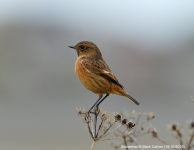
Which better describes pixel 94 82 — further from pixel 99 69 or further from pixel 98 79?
pixel 99 69

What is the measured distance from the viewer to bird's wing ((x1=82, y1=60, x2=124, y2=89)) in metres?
6.53

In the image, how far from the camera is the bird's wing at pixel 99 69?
653 cm

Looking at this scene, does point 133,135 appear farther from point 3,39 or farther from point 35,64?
point 3,39

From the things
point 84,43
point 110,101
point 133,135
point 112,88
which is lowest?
point 133,135

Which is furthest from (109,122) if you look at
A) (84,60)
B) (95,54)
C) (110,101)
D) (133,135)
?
(110,101)

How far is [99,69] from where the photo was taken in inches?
263

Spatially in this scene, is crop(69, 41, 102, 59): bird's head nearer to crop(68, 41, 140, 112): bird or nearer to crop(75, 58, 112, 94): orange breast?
crop(68, 41, 140, 112): bird

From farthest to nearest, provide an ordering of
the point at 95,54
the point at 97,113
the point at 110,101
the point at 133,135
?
the point at 110,101 → the point at 95,54 → the point at 97,113 → the point at 133,135

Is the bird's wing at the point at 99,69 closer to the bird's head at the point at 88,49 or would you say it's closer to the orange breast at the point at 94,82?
the orange breast at the point at 94,82

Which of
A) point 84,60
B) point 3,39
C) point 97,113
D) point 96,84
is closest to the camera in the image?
point 97,113

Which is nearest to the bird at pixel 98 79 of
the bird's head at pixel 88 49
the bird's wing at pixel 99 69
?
the bird's wing at pixel 99 69

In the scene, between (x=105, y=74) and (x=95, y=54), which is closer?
(x=105, y=74)

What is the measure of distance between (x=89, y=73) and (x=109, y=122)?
7.78 feet

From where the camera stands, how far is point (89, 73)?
6.59 m
